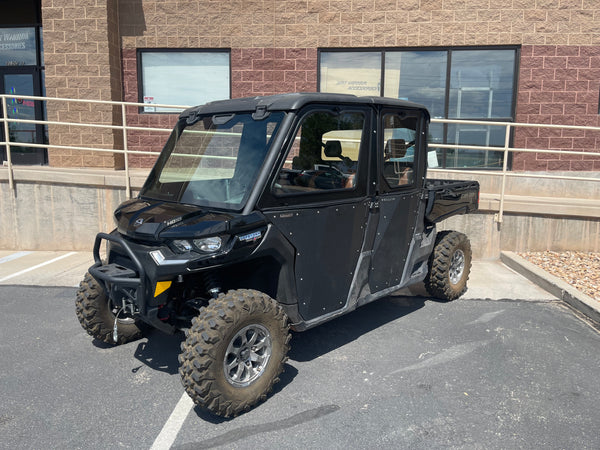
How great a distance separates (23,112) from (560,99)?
1175 cm

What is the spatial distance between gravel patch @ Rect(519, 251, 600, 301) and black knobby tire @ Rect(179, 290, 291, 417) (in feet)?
13.2

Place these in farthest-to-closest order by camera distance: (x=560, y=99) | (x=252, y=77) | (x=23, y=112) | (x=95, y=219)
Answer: (x=23, y=112) < (x=252, y=77) < (x=560, y=99) < (x=95, y=219)

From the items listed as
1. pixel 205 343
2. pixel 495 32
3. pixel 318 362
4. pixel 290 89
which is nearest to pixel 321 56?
pixel 290 89

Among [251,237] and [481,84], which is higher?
[481,84]

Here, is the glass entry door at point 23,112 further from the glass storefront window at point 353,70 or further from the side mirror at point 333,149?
the side mirror at point 333,149

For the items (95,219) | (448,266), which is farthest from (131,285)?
(95,219)

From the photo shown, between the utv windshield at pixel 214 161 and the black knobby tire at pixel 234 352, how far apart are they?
0.73 meters

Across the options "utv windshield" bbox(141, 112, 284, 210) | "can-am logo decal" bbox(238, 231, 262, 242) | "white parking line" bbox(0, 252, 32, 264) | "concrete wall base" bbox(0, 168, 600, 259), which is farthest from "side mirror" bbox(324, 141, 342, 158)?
"white parking line" bbox(0, 252, 32, 264)

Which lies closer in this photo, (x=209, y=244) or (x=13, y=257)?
(x=209, y=244)

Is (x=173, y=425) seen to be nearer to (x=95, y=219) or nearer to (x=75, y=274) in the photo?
(x=75, y=274)

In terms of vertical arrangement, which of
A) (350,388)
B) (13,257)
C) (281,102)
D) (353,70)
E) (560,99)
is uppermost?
(353,70)

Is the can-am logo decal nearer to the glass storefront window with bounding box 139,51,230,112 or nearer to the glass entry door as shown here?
the glass storefront window with bounding box 139,51,230,112

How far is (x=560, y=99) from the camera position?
32.2 ft

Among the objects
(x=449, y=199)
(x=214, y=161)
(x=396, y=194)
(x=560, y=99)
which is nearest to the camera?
(x=214, y=161)
